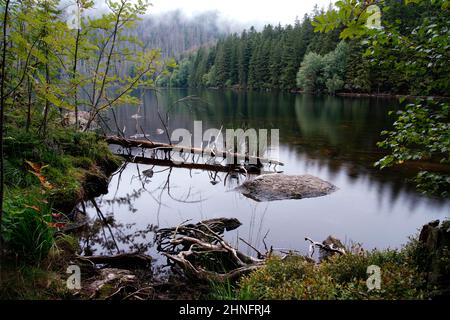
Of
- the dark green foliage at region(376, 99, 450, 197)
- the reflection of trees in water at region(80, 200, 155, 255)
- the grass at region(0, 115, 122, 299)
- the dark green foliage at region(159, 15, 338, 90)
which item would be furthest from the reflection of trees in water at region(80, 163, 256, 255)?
the dark green foliage at region(159, 15, 338, 90)

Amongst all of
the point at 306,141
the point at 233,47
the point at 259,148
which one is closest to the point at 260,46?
the point at 233,47

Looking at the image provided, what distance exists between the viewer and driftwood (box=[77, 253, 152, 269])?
21.6ft

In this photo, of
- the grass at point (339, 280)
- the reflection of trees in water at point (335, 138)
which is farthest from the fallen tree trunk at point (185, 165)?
the grass at point (339, 280)

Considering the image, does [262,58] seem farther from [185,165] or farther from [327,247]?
[327,247]

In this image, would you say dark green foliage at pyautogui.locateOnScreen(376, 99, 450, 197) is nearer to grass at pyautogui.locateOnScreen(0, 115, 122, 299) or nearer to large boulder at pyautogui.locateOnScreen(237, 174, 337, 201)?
grass at pyautogui.locateOnScreen(0, 115, 122, 299)

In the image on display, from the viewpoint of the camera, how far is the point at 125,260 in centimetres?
668

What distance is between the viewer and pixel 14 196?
20.0 ft

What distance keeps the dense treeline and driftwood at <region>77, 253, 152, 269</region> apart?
27.9 metres

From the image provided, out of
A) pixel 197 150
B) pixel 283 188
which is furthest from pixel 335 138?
pixel 283 188

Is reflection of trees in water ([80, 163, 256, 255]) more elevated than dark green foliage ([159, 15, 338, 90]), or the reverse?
dark green foliage ([159, 15, 338, 90])

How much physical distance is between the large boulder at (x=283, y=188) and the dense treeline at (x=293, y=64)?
72.0 feet

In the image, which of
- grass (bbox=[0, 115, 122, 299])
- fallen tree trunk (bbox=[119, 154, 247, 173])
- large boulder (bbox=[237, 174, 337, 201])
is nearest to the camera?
grass (bbox=[0, 115, 122, 299])

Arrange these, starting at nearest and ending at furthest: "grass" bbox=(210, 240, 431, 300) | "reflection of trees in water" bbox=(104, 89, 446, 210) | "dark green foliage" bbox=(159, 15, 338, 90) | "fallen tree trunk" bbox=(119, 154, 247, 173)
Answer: "grass" bbox=(210, 240, 431, 300) → "reflection of trees in water" bbox=(104, 89, 446, 210) → "fallen tree trunk" bbox=(119, 154, 247, 173) → "dark green foliage" bbox=(159, 15, 338, 90)
